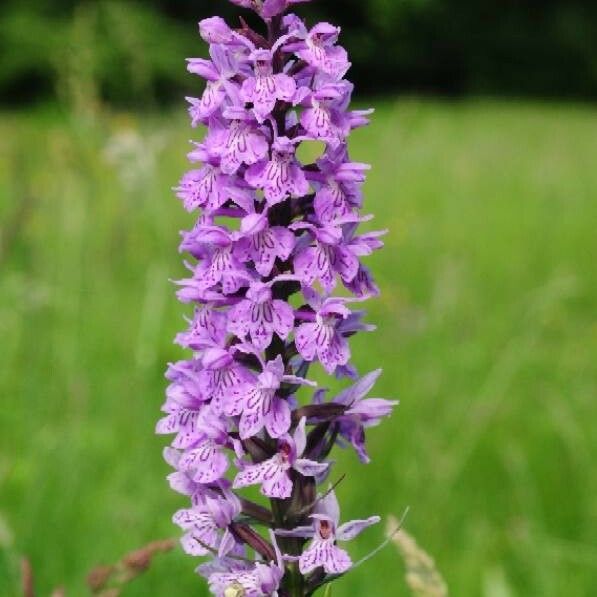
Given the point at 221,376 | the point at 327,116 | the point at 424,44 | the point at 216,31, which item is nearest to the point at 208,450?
the point at 221,376

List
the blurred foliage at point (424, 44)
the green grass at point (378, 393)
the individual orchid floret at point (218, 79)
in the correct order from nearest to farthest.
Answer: the individual orchid floret at point (218, 79) → the green grass at point (378, 393) → the blurred foliage at point (424, 44)

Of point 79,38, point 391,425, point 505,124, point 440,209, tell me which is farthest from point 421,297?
point 505,124

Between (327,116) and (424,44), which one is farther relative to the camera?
(424,44)

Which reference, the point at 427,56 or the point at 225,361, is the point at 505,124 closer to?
the point at 427,56

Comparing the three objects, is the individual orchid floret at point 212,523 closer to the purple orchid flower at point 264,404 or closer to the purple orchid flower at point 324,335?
the purple orchid flower at point 264,404

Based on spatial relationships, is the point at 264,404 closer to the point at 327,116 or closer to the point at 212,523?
the point at 212,523

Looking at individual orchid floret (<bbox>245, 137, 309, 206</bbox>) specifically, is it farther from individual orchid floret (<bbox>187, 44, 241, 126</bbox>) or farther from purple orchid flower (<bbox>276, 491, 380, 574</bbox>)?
purple orchid flower (<bbox>276, 491, 380, 574</bbox>)

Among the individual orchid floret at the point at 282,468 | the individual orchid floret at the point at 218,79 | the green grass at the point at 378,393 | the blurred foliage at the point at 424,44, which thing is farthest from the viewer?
the blurred foliage at the point at 424,44

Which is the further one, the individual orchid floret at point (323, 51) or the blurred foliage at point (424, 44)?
the blurred foliage at point (424, 44)

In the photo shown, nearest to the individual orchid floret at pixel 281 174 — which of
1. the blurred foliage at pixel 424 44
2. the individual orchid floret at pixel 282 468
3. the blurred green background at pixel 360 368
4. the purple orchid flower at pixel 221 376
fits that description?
the purple orchid flower at pixel 221 376
